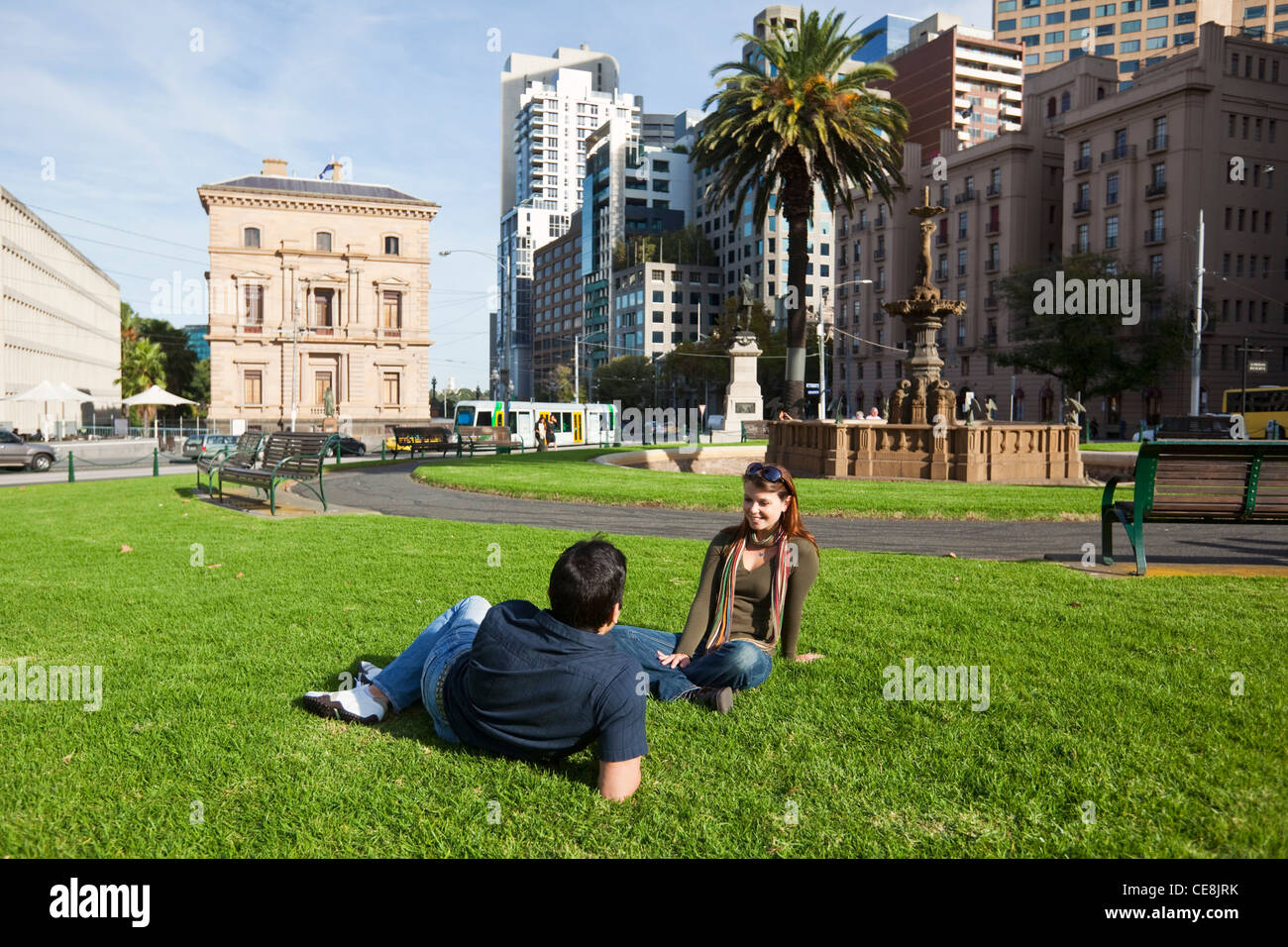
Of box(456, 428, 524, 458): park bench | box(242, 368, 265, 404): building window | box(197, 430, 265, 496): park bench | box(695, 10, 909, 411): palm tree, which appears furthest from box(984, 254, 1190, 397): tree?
box(197, 430, 265, 496): park bench

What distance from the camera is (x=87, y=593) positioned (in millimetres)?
6754

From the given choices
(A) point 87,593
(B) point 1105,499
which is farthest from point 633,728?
(B) point 1105,499

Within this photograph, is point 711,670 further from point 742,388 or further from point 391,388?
point 391,388

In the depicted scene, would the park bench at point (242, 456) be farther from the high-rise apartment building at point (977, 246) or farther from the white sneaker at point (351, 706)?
the high-rise apartment building at point (977, 246)

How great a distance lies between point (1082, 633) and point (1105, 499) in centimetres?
335

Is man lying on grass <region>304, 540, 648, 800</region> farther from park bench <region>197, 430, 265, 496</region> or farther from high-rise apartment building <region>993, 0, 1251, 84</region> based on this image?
high-rise apartment building <region>993, 0, 1251, 84</region>

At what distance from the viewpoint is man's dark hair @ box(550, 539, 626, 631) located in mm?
3254

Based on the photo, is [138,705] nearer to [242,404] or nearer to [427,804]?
[427,804]

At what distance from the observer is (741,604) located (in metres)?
4.54

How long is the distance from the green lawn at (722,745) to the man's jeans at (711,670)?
0.11 meters

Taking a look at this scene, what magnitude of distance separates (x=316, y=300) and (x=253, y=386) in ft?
22.3

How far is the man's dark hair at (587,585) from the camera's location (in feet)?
10.7

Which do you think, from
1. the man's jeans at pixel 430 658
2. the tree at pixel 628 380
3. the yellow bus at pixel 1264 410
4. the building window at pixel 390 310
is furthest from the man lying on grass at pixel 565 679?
the tree at pixel 628 380

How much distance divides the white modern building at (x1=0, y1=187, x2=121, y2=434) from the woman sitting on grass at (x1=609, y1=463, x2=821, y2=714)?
52.0 meters
